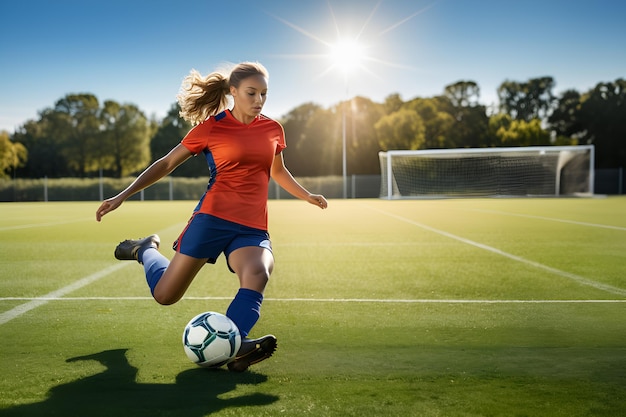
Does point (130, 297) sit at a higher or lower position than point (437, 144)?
lower

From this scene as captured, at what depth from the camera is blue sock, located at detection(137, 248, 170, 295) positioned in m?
4.46

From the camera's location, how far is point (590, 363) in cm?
387

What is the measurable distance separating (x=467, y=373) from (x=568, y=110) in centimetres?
6944

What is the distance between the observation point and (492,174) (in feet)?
149

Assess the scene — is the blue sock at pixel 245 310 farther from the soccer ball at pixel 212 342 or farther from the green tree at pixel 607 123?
the green tree at pixel 607 123

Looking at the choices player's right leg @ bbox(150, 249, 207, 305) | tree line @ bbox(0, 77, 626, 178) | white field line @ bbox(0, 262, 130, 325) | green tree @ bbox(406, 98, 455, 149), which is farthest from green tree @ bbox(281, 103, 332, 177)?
player's right leg @ bbox(150, 249, 207, 305)

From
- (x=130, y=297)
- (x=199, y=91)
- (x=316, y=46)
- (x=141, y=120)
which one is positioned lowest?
(x=130, y=297)

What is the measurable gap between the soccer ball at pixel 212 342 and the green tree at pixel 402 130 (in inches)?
2300

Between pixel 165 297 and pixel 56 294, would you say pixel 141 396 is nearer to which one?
pixel 165 297

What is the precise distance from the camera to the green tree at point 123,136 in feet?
213

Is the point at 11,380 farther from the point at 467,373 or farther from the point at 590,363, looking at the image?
the point at 590,363

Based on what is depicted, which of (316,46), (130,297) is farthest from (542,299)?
(316,46)

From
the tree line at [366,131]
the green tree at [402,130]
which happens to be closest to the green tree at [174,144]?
the tree line at [366,131]

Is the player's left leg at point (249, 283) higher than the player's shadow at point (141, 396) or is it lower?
higher
